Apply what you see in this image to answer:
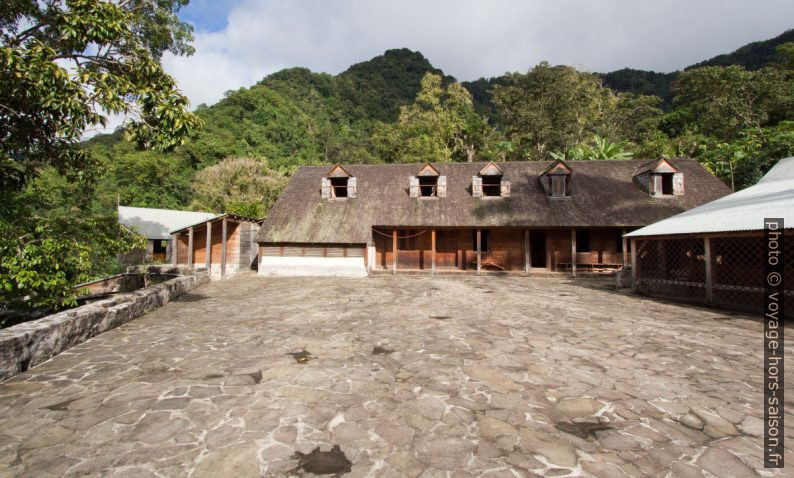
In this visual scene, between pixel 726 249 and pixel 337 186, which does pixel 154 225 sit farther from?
pixel 726 249

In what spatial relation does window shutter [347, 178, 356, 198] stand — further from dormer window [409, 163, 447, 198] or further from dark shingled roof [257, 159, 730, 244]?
dormer window [409, 163, 447, 198]

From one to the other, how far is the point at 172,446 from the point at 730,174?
3325cm

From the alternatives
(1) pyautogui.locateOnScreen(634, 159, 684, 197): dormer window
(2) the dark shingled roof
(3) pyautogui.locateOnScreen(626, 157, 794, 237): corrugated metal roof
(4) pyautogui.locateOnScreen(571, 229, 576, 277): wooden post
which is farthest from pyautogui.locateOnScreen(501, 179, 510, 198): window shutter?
(3) pyautogui.locateOnScreen(626, 157, 794, 237): corrugated metal roof

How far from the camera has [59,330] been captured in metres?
5.65

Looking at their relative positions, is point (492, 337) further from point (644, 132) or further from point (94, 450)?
point (644, 132)

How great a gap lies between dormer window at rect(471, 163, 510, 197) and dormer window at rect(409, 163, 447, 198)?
5.97ft

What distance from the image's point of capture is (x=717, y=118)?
34.4 metres

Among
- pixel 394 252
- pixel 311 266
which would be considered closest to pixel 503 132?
pixel 394 252

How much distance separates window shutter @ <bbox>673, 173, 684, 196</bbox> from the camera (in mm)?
18219

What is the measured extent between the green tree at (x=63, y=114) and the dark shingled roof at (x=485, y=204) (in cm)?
1045

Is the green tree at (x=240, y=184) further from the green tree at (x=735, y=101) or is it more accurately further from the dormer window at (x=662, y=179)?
the green tree at (x=735, y=101)

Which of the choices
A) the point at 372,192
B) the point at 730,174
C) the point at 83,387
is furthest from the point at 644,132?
the point at 83,387

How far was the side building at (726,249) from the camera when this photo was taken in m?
8.80

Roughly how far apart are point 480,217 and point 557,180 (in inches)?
206
